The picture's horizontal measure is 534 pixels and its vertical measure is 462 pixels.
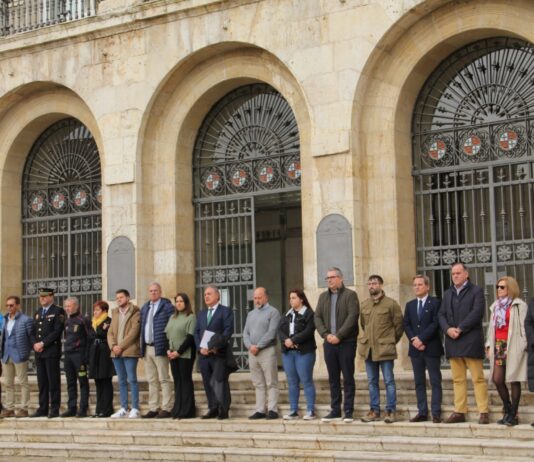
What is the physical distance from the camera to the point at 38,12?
1856cm

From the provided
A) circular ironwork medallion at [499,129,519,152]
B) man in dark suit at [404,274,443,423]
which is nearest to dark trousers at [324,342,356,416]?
man in dark suit at [404,274,443,423]

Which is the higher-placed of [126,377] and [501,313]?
[501,313]

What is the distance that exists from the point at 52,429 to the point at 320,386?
12.2ft

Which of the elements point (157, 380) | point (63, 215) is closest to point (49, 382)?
point (157, 380)

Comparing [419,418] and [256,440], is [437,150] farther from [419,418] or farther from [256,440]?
[256,440]

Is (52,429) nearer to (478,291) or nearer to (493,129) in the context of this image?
(478,291)

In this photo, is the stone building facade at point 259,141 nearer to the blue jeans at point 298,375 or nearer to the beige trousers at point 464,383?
the blue jeans at point 298,375

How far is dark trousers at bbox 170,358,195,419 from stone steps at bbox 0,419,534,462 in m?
0.26

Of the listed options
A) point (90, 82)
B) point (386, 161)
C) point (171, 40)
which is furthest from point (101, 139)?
point (386, 161)

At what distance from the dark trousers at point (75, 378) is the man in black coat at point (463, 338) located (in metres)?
5.22

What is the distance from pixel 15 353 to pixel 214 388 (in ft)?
11.6

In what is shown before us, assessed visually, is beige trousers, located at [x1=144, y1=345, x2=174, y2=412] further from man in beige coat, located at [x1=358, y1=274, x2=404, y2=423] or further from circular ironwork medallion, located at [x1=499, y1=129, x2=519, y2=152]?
circular ironwork medallion, located at [x1=499, y1=129, x2=519, y2=152]

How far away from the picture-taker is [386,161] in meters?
15.1

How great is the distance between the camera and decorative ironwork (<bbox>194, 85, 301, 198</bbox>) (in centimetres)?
1656
